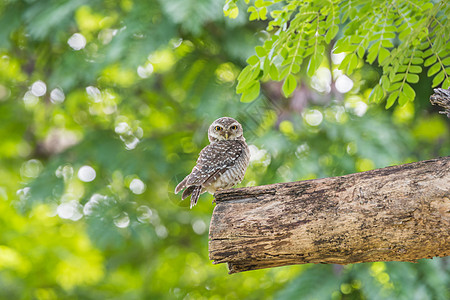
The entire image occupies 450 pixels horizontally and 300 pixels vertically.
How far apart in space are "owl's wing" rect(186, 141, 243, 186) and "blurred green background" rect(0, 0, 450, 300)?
163 cm

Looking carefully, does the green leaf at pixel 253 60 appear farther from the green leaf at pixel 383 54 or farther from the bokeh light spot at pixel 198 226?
the bokeh light spot at pixel 198 226

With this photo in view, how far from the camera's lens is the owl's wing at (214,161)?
3.12m

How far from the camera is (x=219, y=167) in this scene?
10.7 feet

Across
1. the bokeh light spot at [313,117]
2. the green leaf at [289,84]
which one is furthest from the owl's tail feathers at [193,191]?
the bokeh light spot at [313,117]

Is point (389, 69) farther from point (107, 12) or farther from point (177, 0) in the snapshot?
point (107, 12)

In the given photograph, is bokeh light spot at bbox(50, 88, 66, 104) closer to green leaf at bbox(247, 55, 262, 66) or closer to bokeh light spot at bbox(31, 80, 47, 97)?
bokeh light spot at bbox(31, 80, 47, 97)

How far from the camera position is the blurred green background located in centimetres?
534

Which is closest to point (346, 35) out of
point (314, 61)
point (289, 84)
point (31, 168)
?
point (314, 61)

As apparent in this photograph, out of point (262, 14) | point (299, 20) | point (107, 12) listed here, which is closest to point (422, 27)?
point (299, 20)

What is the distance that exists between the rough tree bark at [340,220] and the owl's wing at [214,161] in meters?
0.63

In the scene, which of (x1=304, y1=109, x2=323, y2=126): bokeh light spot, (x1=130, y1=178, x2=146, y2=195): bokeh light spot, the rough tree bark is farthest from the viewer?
(x1=130, y1=178, x2=146, y2=195): bokeh light spot

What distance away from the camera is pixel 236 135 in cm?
372

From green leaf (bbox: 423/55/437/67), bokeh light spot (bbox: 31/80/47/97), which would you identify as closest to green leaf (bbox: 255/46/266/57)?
green leaf (bbox: 423/55/437/67)

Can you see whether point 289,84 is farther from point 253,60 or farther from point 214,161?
point 214,161
